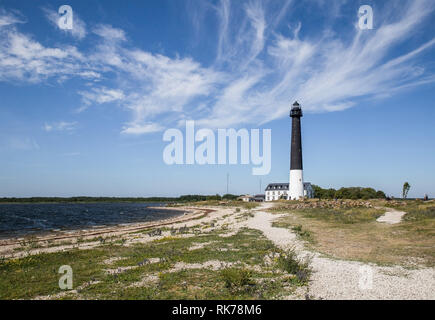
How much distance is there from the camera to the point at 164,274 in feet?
37.5

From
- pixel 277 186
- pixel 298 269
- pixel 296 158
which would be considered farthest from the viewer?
pixel 277 186

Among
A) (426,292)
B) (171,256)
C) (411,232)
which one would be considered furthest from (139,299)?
(411,232)

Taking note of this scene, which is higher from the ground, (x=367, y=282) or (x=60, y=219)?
(x=367, y=282)

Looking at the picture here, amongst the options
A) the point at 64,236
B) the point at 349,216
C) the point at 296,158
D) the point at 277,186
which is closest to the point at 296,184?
the point at 296,158

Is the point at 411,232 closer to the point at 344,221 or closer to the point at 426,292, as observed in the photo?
the point at 344,221

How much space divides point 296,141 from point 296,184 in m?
10.3

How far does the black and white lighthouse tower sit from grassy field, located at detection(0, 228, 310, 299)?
4804 cm

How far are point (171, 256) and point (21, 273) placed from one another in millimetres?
7228

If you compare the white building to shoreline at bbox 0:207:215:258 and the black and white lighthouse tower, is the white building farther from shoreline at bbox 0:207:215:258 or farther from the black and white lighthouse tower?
shoreline at bbox 0:207:215:258

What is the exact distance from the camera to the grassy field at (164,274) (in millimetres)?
9281

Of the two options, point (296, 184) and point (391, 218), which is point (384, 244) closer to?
point (391, 218)

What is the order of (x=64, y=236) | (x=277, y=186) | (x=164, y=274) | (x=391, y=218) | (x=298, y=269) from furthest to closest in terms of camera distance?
1. (x=277, y=186)
2. (x=391, y=218)
3. (x=64, y=236)
4. (x=164, y=274)
5. (x=298, y=269)

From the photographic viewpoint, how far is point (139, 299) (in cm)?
867
